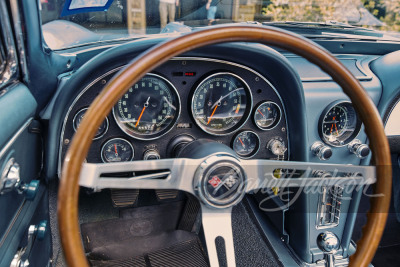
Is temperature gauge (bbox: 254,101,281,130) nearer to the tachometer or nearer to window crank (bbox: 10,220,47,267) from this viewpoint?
the tachometer

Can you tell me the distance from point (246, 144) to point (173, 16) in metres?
0.82

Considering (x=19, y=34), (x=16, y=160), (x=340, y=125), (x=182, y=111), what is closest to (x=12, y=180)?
(x=16, y=160)

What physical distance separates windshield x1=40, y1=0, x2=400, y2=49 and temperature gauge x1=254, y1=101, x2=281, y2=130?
594 millimetres

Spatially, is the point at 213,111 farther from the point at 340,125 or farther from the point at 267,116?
the point at 340,125

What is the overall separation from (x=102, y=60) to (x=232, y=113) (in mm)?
727

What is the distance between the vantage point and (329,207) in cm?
214

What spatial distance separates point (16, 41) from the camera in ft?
4.34

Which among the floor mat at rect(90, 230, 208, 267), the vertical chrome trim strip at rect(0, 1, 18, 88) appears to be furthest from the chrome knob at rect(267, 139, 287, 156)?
the vertical chrome trim strip at rect(0, 1, 18, 88)

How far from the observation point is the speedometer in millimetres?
1796

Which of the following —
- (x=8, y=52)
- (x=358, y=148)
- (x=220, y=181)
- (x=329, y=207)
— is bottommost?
(x=329, y=207)

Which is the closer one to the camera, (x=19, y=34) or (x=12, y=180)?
(x=12, y=180)

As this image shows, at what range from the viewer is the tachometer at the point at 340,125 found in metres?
1.99

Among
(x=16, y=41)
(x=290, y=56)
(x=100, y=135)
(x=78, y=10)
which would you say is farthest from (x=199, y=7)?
(x=16, y=41)

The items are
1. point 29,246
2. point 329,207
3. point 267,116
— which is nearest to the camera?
point 29,246
